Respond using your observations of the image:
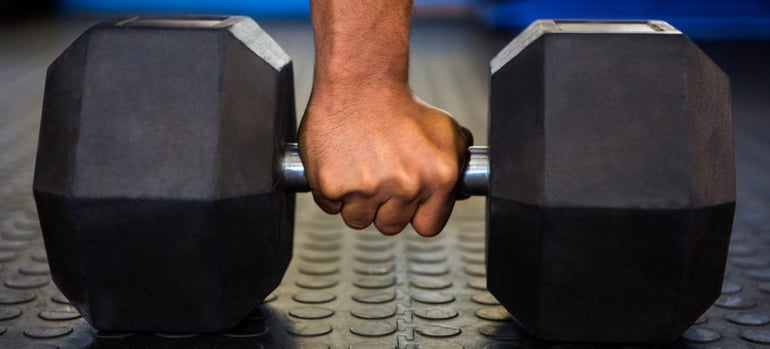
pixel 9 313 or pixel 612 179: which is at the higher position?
pixel 612 179

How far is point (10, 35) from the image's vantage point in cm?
402

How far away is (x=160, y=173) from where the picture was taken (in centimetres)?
86

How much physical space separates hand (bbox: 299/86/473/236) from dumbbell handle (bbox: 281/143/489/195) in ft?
0.04

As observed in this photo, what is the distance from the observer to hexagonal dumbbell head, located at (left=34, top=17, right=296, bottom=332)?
0.86m

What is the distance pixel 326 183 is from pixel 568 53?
25cm

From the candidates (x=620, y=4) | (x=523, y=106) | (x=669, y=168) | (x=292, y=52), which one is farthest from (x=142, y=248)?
(x=620, y=4)

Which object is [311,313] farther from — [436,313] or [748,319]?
[748,319]

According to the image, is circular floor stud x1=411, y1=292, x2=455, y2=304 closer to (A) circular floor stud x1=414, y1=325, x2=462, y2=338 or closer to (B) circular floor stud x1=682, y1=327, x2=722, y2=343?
(A) circular floor stud x1=414, y1=325, x2=462, y2=338

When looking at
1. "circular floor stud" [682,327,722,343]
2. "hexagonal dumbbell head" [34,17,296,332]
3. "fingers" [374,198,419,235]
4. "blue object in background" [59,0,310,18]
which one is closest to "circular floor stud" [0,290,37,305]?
"hexagonal dumbbell head" [34,17,296,332]

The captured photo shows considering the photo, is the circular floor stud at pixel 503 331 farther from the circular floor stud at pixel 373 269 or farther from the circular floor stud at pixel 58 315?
the circular floor stud at pixel 58 315

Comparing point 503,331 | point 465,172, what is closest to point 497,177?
point 465,172

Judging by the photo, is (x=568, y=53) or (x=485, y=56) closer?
(x=568, y=53)

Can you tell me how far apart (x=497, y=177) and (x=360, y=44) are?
18 centimetres

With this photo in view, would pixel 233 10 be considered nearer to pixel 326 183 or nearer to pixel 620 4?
pixel 620 4
